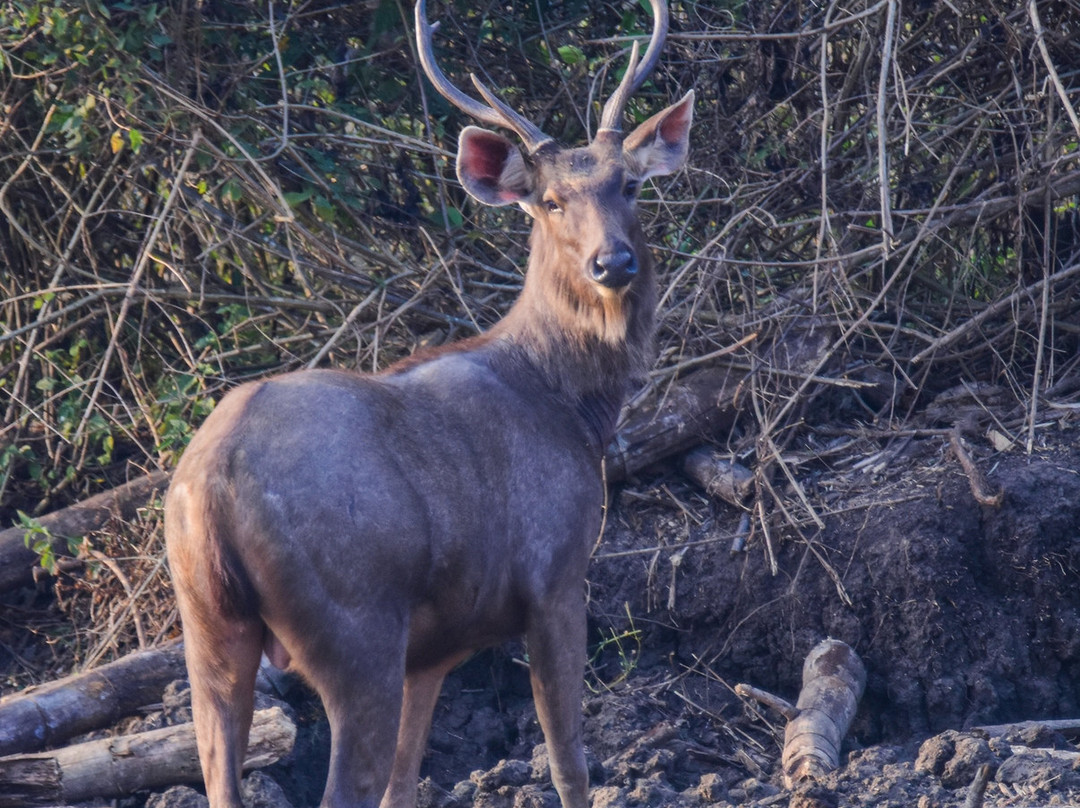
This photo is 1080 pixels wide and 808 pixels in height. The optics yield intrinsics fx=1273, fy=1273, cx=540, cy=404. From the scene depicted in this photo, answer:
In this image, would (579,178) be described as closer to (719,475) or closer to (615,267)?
(615,267)

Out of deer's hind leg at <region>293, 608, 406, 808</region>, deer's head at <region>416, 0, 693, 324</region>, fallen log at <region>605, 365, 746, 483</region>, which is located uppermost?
deer's head at <region>416, 0, 693, 324</region>

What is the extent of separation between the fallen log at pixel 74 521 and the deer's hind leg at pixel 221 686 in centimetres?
341

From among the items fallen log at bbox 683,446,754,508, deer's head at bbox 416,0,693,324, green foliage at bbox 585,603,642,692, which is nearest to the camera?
deer's head at bbox 416,0,693,324

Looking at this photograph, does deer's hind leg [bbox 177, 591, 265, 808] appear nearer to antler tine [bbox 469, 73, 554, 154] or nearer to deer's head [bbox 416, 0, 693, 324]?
deer's head [bbox 416, 0, 693, 324]

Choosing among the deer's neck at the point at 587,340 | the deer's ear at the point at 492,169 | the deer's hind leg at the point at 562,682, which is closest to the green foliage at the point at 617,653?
the deer's hind leg at the point at 562,682

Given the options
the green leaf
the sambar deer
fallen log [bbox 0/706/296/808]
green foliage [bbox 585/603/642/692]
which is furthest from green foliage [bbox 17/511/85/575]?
the green leaf

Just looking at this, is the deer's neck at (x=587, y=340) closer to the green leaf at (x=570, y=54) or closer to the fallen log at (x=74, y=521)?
the green leaf at (x=570, y=54)

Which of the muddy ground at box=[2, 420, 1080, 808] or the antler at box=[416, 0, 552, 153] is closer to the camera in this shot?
the antler at box=[416, 0, 552, 153]

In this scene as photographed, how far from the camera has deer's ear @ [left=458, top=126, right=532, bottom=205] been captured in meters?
5.61

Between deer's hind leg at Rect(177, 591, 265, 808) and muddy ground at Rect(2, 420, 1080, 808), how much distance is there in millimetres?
1258

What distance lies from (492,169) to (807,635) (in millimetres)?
2864

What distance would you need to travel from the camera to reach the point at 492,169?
18.8ft

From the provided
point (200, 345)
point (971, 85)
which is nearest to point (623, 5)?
point (971, 85)

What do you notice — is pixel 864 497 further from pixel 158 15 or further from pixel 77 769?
pixel 158 15
